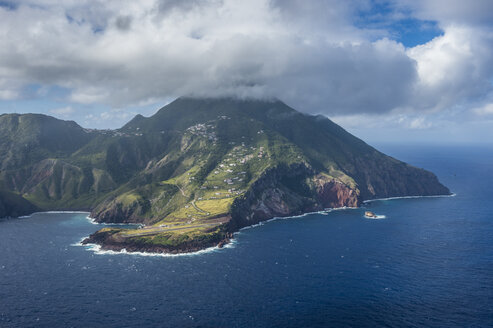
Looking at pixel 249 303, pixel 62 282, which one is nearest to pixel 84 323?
pixel 62 282

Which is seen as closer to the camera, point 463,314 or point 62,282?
point 463,314

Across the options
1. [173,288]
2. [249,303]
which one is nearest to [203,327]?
[249,303]

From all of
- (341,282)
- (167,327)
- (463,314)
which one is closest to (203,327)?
(167,327)

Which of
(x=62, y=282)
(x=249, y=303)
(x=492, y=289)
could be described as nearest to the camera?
(x=249, y=303)

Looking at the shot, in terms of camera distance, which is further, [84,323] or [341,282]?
[341,282]

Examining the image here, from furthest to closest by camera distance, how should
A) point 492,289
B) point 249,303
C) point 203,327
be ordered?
point 492,289 < point 249,303 < point 203,327

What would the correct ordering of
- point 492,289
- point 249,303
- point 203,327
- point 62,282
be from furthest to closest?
point 62,282 < point 492,289 < point 249,303 < point 203,327

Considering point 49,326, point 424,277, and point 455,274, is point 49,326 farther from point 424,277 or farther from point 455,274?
point 455,274

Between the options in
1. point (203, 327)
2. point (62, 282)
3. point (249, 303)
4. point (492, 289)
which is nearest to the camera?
point (203, 327)

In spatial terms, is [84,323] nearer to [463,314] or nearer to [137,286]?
[137,286]
